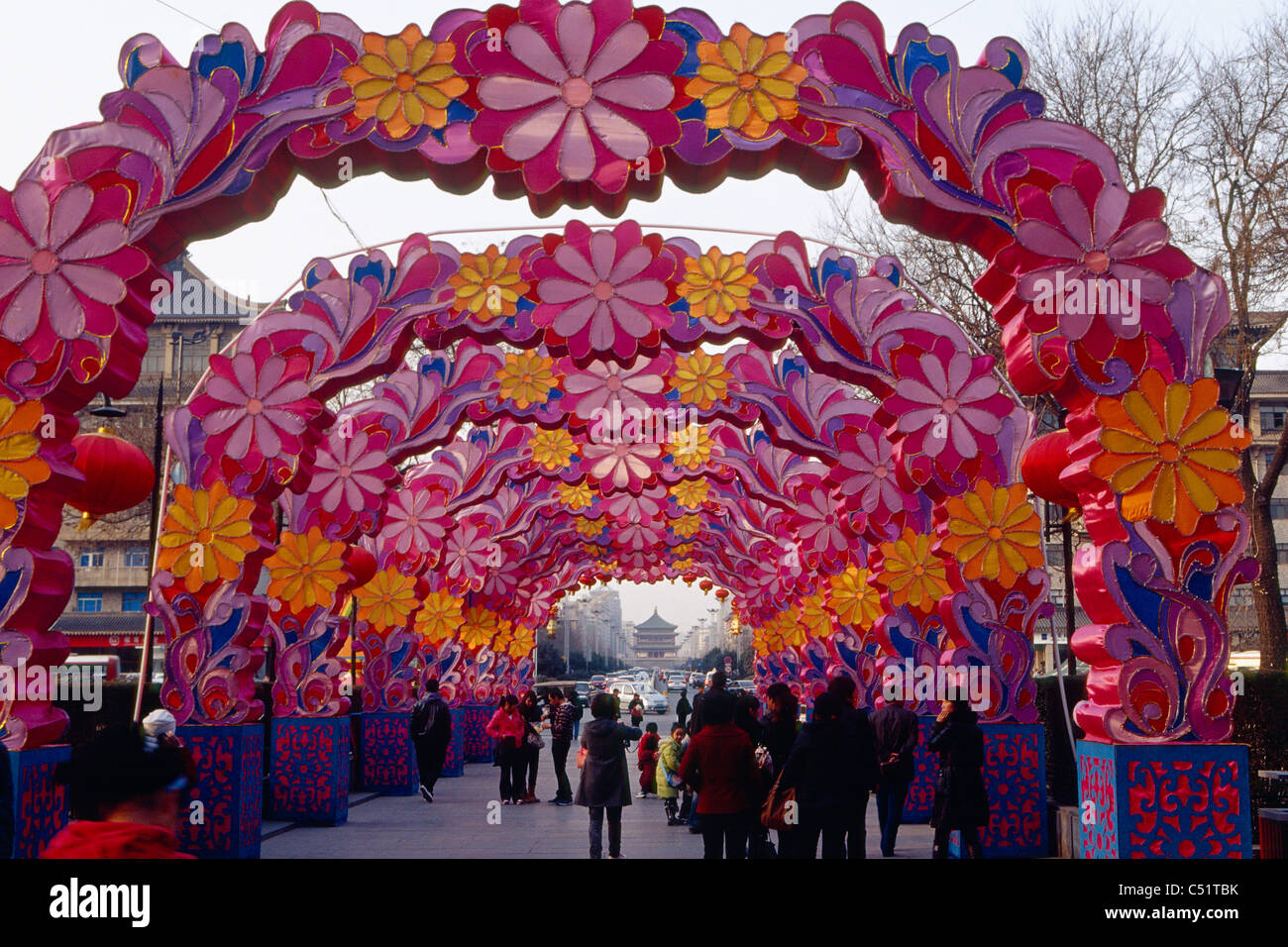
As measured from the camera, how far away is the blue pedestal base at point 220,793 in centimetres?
909

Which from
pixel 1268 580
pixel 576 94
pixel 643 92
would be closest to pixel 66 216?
pixel 576 94

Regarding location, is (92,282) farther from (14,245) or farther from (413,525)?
(413,525)

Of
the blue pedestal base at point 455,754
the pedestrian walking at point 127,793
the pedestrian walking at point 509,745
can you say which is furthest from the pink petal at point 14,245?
the blue pedestal base at point 455,754

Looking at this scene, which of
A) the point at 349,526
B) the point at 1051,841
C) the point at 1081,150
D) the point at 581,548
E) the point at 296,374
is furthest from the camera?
the point at 581,548

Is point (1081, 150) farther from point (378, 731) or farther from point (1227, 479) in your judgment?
point (378, 731)

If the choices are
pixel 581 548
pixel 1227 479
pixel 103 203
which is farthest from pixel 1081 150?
pixel 581 548

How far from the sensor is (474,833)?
1400cm

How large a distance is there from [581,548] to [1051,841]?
20.0m

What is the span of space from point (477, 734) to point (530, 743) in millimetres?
10732

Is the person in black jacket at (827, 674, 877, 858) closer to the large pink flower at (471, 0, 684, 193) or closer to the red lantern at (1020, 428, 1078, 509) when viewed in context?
the red lantern at (1020, 428, 1078, 509)

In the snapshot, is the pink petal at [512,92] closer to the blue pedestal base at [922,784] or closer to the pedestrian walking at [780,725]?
the pedestrian walking at [780,725]

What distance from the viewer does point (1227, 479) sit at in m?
5.93

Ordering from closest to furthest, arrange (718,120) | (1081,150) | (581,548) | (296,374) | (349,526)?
(1081,150)
(718,120)
(296,374)
(349,526)
(581,548)

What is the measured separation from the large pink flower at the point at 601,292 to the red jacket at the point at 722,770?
326 cm
